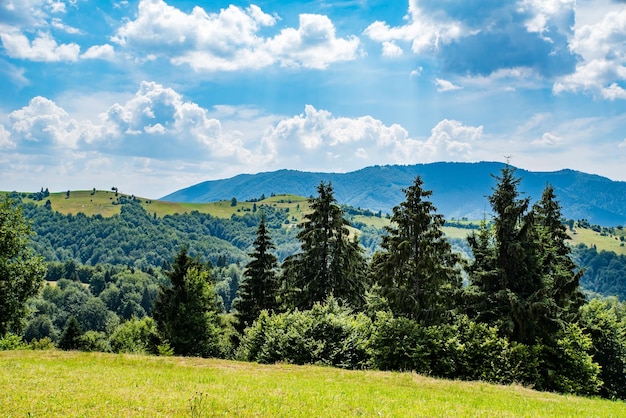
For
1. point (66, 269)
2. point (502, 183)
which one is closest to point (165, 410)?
point (502, 183)

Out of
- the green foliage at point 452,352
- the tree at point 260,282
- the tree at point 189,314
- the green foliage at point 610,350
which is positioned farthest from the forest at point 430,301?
the green foliage at point 610,350

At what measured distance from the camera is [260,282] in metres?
41.3

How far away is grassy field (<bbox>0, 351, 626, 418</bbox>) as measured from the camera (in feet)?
38.0

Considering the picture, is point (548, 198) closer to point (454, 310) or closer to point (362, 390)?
point (454, 310)

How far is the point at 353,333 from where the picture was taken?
26.3m

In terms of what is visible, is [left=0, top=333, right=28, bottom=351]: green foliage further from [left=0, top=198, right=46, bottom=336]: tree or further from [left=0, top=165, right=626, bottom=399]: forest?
[left=0, top=198, right=46, bottom=336]: tree

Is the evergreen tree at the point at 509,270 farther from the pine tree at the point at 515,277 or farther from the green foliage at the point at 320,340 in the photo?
the green foliage at the point at 320,340

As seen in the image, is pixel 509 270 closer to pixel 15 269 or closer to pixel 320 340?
pixel 320 340

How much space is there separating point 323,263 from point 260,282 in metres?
7.93

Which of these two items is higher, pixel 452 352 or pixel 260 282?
pixel 260 282

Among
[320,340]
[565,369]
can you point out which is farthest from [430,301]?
[565,369]

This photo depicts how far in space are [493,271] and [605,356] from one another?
→ 23.7 metres

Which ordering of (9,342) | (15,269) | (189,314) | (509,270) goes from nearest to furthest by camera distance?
(509,270) → (15,269) → (9,342) → (189,314)

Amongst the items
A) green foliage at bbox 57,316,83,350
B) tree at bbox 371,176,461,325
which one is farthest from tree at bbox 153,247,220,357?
green foliage at bbox 57,316,83,350
